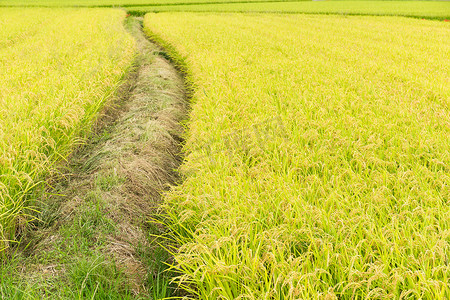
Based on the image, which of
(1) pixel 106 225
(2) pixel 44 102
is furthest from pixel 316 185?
(2) pixel 44 102

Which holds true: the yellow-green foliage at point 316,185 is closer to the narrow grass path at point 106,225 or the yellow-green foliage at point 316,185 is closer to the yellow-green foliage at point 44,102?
the narrow grass path at point 106,225

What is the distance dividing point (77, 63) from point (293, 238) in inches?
218

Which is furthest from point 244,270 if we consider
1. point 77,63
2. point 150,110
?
point 77,63

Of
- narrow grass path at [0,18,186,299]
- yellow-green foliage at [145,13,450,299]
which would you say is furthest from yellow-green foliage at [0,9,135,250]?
yellow-green foliage at [145,13,450,299]

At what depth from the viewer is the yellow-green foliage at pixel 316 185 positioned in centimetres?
166

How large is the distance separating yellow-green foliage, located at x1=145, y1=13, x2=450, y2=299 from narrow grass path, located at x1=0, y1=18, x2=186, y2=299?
0.32 meters

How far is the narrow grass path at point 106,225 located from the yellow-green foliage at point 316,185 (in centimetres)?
32

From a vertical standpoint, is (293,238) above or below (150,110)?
above

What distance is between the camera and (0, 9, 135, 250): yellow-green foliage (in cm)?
269

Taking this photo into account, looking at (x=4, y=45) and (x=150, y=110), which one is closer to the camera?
(x=150, y=110)

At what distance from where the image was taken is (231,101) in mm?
4383

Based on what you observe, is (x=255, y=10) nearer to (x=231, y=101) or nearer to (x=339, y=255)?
(x=231, y=101)

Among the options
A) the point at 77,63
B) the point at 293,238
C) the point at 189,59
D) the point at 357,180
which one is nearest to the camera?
the point at 293,238

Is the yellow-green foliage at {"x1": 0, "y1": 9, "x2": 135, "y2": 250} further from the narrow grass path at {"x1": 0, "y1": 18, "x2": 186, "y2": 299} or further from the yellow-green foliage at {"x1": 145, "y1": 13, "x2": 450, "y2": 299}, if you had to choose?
the yellow-green foliage at {"x1": 145, "y1": 13, "x2": 450, "y2": 299}
